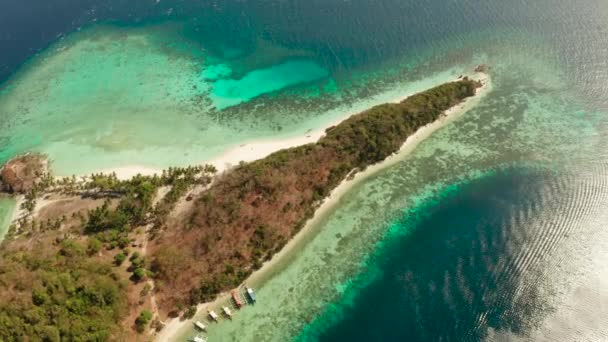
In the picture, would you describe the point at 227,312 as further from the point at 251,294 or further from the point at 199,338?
the point at 199,338

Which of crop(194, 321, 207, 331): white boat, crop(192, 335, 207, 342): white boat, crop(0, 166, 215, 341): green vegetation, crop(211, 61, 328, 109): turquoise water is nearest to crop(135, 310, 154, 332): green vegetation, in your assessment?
crop(0, 166, 215, 341): green vegetation

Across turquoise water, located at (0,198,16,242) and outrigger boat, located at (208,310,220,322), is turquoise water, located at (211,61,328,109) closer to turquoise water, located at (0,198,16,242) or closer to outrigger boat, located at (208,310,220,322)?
turquoise water, located at (0,198,16,242)

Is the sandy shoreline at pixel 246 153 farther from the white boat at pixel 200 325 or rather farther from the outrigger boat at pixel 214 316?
the white boat at pixel 200 325

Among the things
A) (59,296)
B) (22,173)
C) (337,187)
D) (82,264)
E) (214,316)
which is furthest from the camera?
(22,173)

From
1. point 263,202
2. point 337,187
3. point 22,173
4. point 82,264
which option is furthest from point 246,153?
point 22,173

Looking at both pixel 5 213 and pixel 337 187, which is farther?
pixel 337 187

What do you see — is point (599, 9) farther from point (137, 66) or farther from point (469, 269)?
Answer: point (137, 66)
